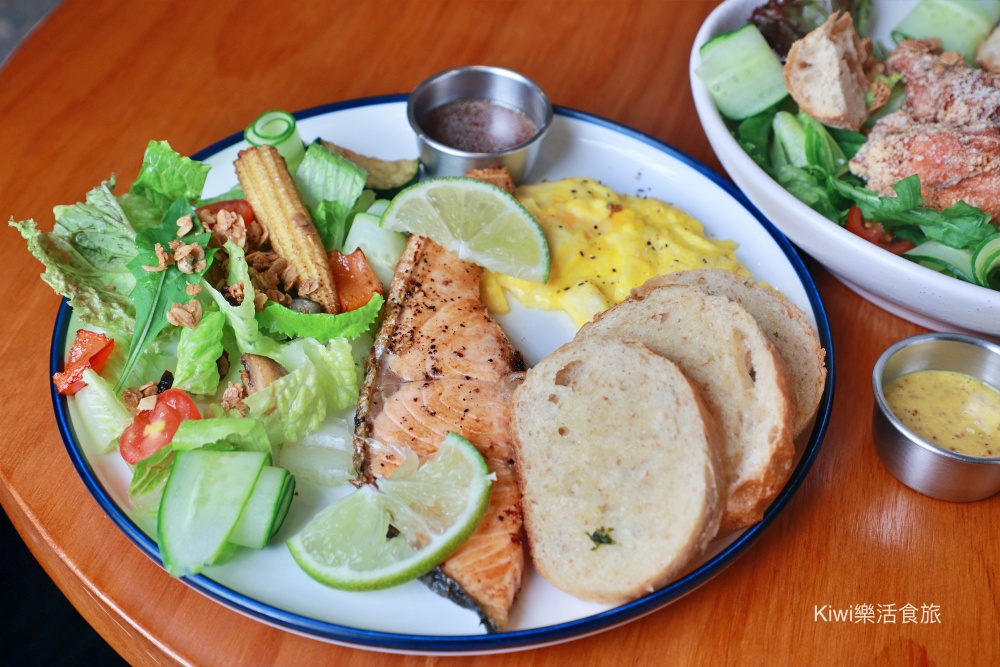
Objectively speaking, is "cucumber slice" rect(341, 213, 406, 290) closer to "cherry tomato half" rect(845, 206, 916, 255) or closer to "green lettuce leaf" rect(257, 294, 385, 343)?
"green lettuce leaf" rect(257, 294, 385, 343)

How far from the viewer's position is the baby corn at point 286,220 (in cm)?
301

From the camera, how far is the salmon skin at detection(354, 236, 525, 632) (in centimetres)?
230

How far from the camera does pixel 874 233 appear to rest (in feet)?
10.7

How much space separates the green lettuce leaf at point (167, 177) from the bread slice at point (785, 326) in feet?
5.95

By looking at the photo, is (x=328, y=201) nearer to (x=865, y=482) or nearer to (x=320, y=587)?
(x=320, y=587)

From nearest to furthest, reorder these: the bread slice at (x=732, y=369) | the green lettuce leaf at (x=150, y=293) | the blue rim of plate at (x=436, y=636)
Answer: the blue rim of plate at (x=436, y=636) → the bread slice at (x=732, y=369) → the green lettuce leaf at (x=150, y=293)

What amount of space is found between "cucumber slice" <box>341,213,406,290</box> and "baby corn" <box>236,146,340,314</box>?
15 centimetres

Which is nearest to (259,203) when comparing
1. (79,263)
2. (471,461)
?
(79,263)

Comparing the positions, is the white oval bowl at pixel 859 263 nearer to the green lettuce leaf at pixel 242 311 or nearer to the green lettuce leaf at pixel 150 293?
the green lettuce leaf at pixel 242 311

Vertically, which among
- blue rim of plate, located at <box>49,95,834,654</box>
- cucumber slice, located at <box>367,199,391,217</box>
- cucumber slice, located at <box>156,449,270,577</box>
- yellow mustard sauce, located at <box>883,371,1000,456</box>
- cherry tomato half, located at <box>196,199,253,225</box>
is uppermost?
cherry tomato half, located at <box>196,199,253,225</box>

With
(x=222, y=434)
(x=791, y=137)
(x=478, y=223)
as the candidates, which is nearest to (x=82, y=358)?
(x=222, y=434)

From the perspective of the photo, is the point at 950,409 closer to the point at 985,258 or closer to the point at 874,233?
the point at 985,258

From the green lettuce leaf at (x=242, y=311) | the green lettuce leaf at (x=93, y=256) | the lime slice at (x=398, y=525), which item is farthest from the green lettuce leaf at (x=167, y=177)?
the lime slice at (x=398, y=525)

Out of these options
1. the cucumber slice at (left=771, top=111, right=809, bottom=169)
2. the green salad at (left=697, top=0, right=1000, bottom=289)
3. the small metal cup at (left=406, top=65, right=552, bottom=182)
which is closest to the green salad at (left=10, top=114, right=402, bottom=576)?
the small metal cup at (left=406, top=65, right=552, bottom=182)
